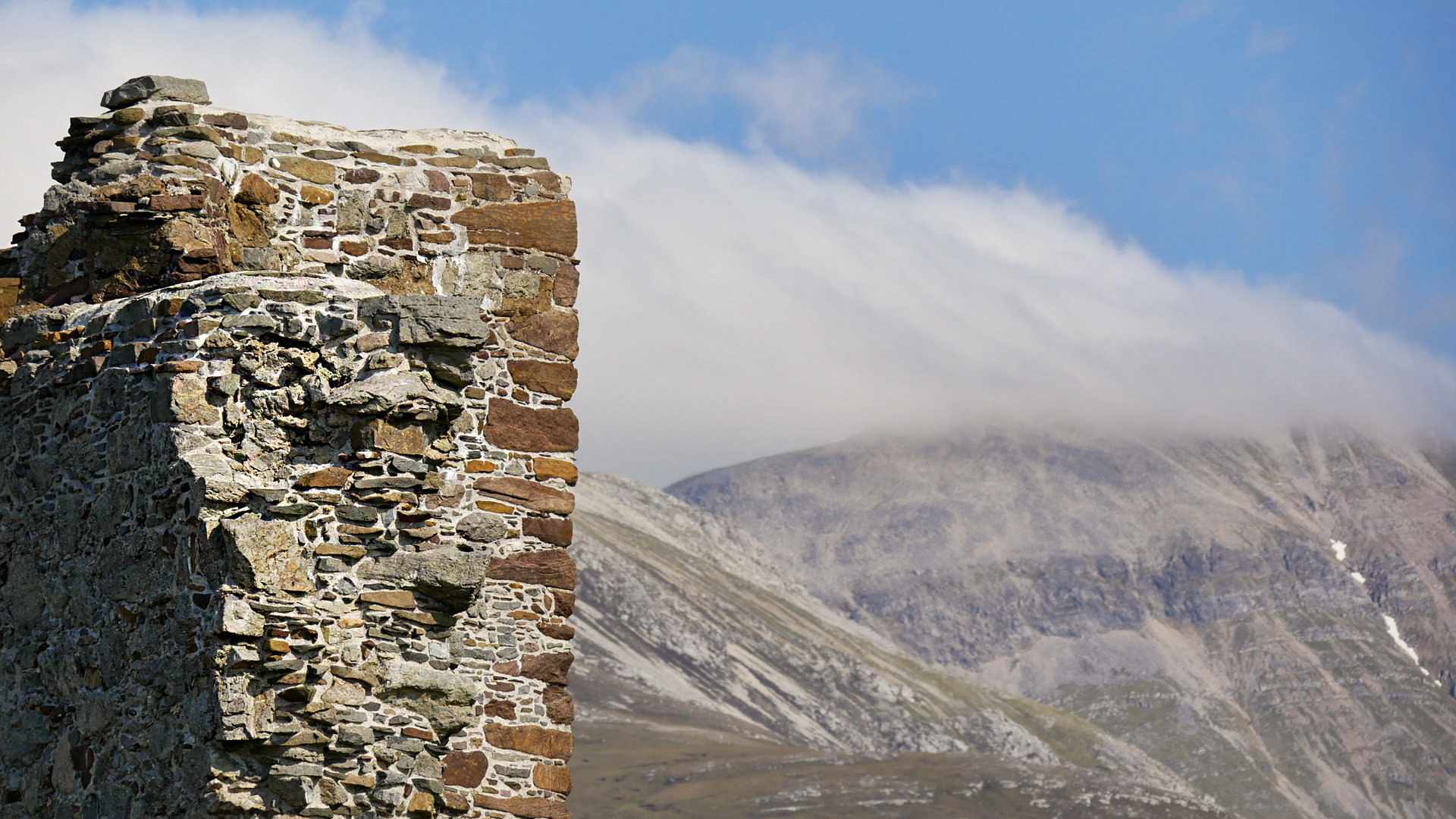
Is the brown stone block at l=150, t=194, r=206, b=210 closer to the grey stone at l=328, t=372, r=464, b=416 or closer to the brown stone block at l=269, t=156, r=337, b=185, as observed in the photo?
the brown stone block at l=269, t=156, r=337, b=185

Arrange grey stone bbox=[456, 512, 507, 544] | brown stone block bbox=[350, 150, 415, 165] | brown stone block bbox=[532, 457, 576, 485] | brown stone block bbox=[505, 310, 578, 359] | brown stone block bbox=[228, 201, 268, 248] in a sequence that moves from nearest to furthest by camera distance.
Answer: grey stone bbox=[456, 512, 507, 544]
brown stone block bbox=[228, 201, 268, 248]
brown stone block bbox=[532, 457, 576, 485]
brown stone block bbox=[350, 150, 415, 165]
brown stone block bbox=[505, 310, 578, 359]

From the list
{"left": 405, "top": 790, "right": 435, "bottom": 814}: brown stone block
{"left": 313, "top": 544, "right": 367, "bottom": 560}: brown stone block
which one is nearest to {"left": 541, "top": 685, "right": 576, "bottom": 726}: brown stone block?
{"left": 405, "top": 790, "right": 435, "bottom": 814}: brown stone block

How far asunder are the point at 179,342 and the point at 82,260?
3004mm

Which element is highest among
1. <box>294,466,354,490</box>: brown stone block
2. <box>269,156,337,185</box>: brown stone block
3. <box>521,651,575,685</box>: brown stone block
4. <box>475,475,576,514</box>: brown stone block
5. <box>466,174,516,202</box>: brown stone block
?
<box>466,174,516,202</box>: brown stone block

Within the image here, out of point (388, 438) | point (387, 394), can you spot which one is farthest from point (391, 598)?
point (387, 394)

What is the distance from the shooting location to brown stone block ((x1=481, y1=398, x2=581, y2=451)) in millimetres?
16062

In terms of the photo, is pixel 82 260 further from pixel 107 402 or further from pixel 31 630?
pixel 31 630

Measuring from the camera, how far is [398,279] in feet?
53.8

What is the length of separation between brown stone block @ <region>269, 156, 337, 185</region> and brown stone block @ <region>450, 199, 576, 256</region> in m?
1.26

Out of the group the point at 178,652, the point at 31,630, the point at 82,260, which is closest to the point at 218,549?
the point at 178,652

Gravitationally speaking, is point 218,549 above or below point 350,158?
below

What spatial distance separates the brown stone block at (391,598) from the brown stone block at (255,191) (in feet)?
14.3

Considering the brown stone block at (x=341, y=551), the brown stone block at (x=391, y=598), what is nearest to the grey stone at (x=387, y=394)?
the brown stone block at (x=341, y=551)

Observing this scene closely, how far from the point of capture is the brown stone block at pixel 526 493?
15734mm
